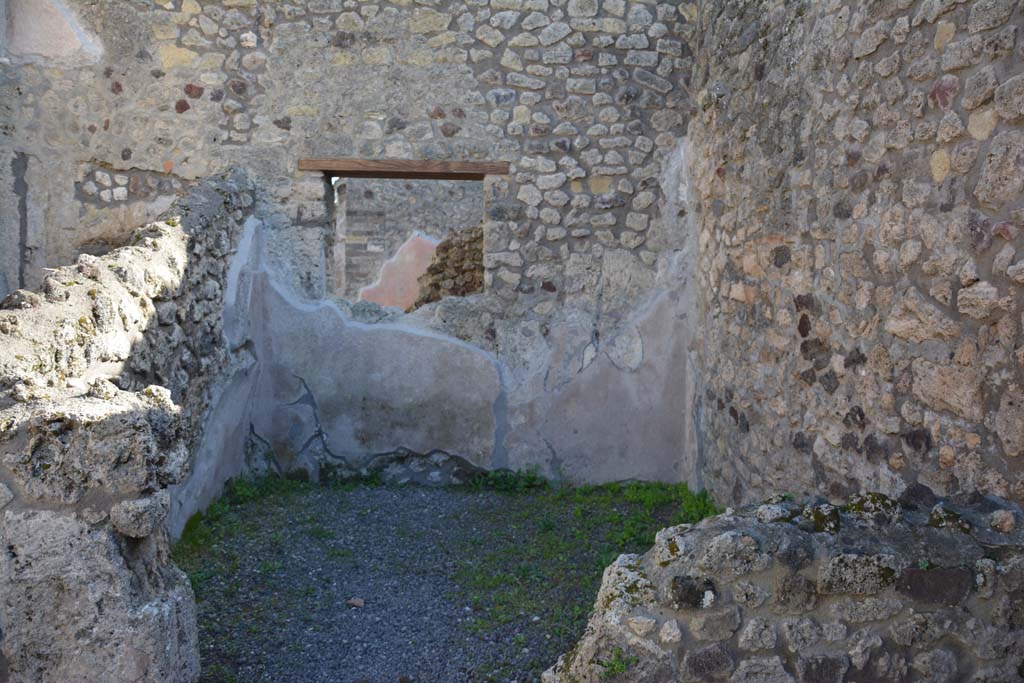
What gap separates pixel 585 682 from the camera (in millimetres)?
2035

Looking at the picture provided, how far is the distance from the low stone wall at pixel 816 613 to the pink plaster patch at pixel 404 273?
960 centimetres

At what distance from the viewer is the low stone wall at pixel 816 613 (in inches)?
77.5

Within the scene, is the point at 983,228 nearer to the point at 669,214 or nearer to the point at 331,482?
the point at 669,214

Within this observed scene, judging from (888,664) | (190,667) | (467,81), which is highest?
(467,81)

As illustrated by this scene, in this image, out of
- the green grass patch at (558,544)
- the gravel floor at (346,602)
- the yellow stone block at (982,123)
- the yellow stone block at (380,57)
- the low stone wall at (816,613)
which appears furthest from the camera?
the yellow stone block at (380,57)

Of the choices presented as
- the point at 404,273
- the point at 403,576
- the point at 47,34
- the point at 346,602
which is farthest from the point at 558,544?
the point at 404,273

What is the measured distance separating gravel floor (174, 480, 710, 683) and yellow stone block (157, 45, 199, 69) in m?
2.65

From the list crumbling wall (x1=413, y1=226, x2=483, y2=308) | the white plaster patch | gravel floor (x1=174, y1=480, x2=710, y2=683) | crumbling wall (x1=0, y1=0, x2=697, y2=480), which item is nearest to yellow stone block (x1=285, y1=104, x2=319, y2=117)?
crumbling wall (x1=0, y1=0, x2=697, y2=480)

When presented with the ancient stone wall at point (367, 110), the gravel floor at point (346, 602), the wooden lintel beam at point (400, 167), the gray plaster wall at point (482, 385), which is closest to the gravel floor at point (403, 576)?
the gravel floor at point (346, 602)

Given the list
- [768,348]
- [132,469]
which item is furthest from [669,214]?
[132,469]

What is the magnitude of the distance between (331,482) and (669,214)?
9.00ft

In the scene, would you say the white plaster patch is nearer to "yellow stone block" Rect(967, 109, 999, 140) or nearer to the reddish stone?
the reddish stone

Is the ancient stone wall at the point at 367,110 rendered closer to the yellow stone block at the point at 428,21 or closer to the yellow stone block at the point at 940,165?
the yellow stone block at the point at 428,21

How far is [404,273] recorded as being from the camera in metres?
11.6
